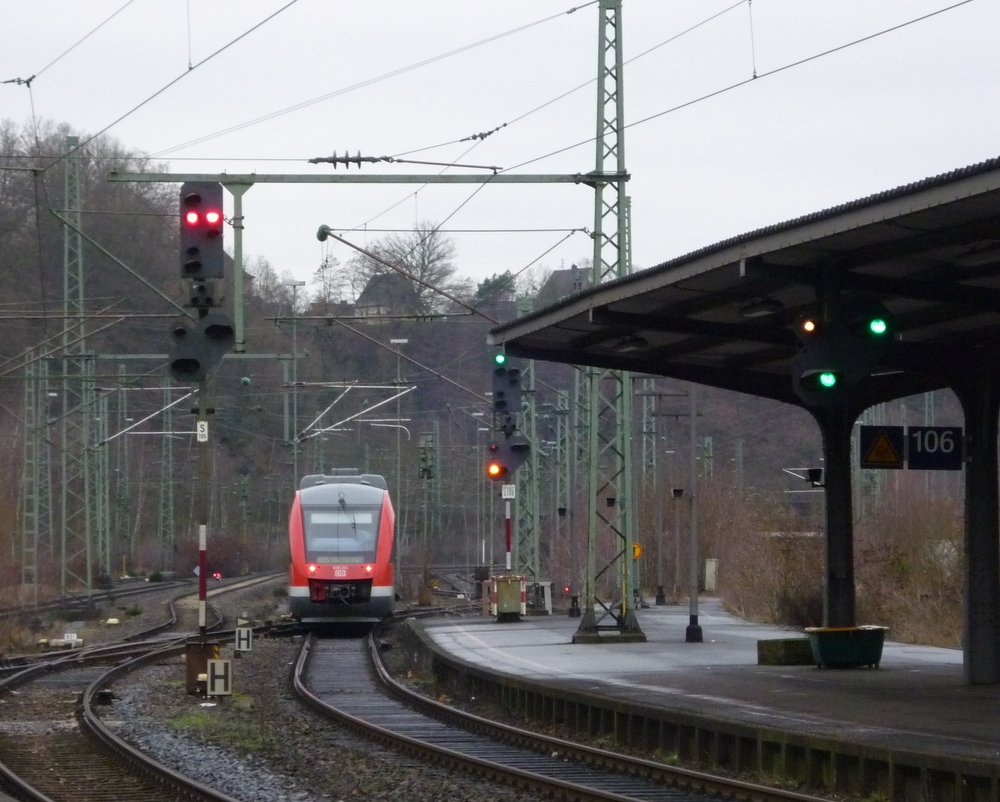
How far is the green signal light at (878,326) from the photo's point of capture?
1380cm

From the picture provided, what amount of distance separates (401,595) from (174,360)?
110 ft

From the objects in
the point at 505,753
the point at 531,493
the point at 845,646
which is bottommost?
the point at 505,753

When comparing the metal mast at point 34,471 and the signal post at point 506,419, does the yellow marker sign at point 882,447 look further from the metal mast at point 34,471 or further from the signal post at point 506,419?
the metal mast at point 34,471

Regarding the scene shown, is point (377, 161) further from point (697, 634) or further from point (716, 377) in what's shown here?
point (697, 634)

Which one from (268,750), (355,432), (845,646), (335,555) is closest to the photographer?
(268,750)

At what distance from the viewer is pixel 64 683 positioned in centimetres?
2134

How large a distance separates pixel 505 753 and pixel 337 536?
18704 mm

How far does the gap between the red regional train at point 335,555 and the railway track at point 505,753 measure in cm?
1013

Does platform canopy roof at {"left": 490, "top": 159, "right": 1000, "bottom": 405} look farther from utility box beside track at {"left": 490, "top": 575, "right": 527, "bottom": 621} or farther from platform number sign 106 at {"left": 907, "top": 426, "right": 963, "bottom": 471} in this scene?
utility box beside track at {"left": 490, "top": 575, "right": 527, "bottom": 621}

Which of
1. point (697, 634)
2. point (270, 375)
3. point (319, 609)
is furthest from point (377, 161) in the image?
point (270, 375)

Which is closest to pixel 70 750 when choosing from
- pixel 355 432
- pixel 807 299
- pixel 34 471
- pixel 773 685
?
pixel 773 685

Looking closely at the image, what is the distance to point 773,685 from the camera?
16.4 metres

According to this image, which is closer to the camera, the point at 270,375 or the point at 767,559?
the point at 767,559

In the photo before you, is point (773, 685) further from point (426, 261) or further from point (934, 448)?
point (426, 261)
